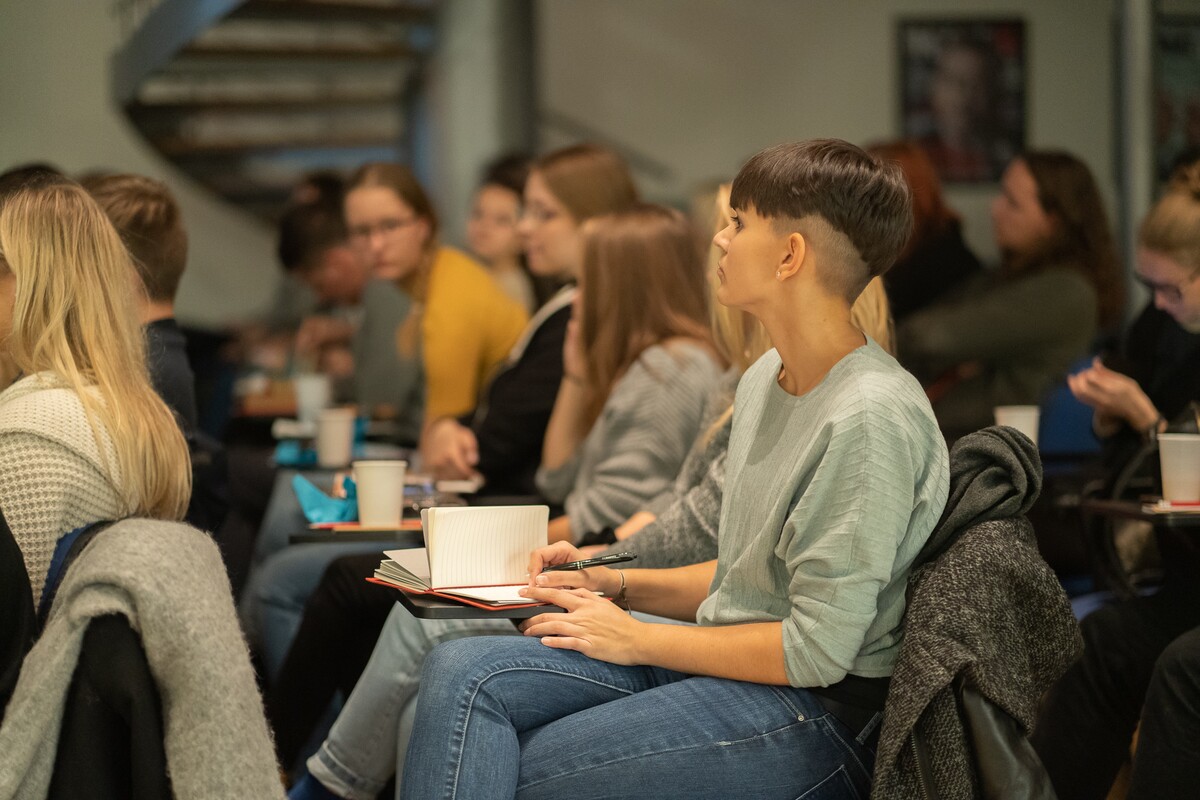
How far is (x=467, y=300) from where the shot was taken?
375 cm

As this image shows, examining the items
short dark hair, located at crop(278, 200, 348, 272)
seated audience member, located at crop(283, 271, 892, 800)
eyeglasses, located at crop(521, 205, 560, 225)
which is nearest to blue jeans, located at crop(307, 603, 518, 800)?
seated audience member, located at crop(283, 271, 892, 800)

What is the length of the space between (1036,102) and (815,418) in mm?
5223

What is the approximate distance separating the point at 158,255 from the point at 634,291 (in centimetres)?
90

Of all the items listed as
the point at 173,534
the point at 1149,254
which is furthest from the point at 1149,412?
the point at 173,534

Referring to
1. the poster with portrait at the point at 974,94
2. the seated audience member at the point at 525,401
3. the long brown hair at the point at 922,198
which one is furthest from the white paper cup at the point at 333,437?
the poster with portrait at the point at 974,94

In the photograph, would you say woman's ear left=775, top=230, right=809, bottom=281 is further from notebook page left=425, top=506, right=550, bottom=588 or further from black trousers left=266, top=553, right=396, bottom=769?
black trousers left=266, top=553, right=396, bottom=769

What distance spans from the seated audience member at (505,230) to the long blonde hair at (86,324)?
2.84 metres

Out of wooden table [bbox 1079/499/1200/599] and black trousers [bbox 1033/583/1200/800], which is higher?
wooden table [bbox 1079/499/1200/599]

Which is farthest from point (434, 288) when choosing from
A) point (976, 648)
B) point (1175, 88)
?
point (1175, 88)

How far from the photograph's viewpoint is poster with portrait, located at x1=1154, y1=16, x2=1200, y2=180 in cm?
446

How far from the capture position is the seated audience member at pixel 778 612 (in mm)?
1476

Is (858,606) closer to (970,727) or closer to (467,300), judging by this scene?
(970,727)

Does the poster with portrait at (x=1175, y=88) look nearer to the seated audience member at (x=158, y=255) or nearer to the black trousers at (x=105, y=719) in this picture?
the seated audience member at (x=158, y=255)

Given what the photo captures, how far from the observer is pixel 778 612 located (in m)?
1.59
